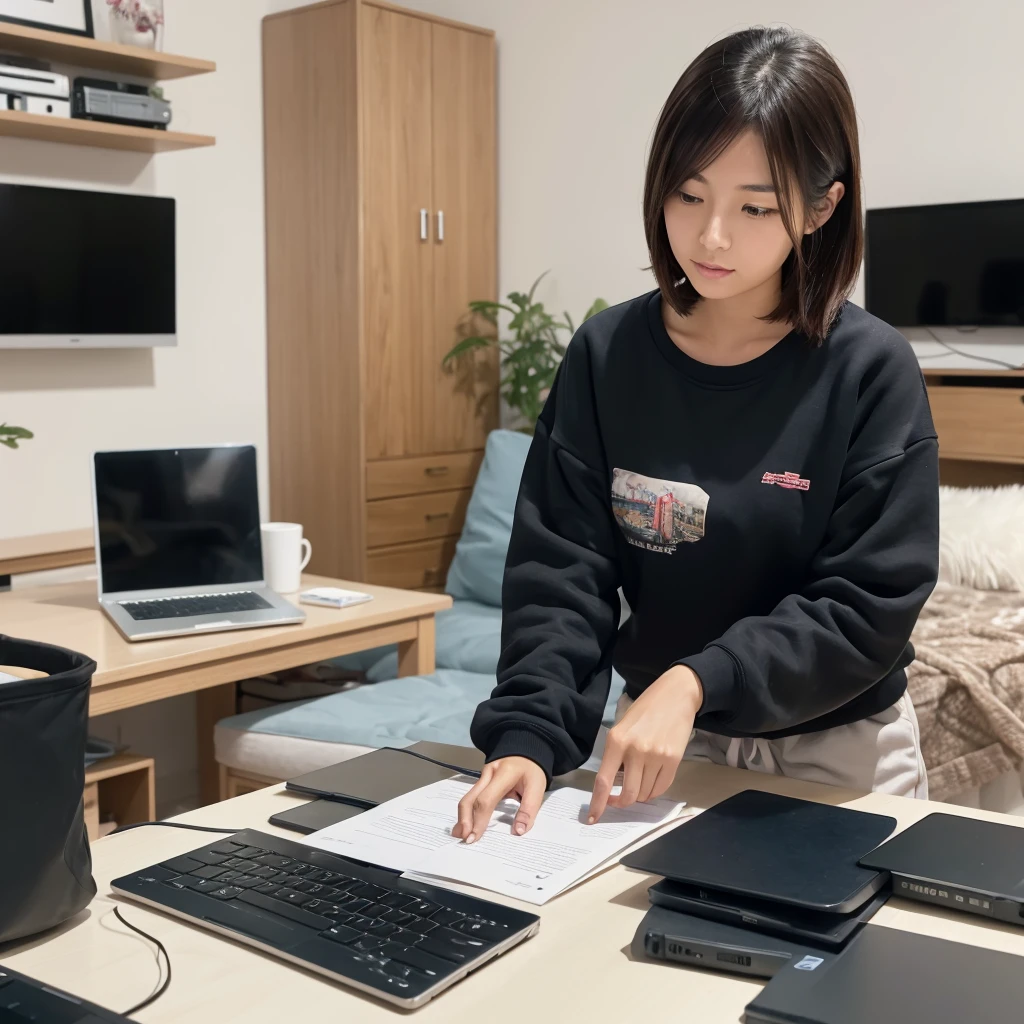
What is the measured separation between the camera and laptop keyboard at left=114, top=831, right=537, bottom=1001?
84 centimetres

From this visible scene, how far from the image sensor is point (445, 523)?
13.9 feet

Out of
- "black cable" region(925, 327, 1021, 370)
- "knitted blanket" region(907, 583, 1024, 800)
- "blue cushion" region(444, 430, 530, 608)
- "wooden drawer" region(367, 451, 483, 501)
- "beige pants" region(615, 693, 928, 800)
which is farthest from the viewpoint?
"wooden drawer" region(367, 451, 483, 501)

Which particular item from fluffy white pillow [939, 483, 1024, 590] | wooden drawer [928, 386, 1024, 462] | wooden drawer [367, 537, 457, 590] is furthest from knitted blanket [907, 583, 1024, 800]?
wooden drawer [367, 537, 457, 590]

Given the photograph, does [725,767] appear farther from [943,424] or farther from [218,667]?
[943,424]

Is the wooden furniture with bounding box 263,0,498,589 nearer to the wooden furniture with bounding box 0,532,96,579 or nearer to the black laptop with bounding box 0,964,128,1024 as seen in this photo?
the wooden furniture with bounding box 0,532,96,579

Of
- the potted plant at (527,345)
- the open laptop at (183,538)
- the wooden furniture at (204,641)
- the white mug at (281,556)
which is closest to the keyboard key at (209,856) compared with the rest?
the wooden furniture at (204,641)

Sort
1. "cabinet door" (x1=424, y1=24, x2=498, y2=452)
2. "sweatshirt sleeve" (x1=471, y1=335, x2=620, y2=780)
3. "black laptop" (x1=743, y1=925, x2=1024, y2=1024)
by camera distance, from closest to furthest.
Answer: "black laptop" (x1=743, y1=925, x2=1024, y2=1024), "sweatshirt sleeve" (x1=471, y1=335, x2=620, y2=780), "cabinet door" (x1=424, y1=24, x2=498, y2=452)

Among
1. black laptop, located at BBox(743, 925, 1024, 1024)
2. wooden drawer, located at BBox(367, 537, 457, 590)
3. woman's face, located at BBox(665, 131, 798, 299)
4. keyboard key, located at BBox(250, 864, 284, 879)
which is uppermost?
woman's face, located at BBox(665, 131, 798, 299)

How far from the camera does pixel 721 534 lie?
1.22 metres

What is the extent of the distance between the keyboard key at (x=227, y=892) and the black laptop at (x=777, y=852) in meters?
0.30

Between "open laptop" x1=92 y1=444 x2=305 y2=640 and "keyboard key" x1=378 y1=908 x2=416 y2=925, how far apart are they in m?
1.53

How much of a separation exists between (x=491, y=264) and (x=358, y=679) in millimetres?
1756

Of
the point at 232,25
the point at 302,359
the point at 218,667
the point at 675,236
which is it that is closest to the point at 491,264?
the point at 302,359

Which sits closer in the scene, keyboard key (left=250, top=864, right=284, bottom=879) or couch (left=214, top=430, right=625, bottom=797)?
keyboard key (left=250, top=864, right=284, bottom=879)
